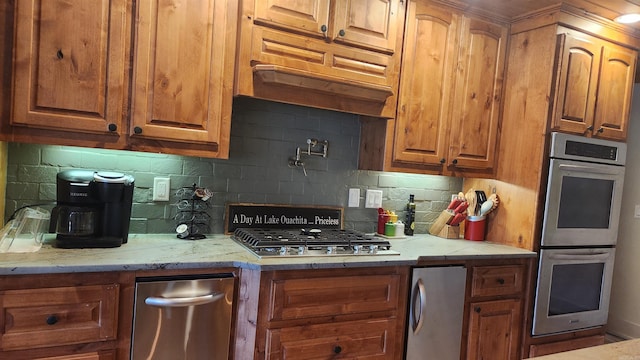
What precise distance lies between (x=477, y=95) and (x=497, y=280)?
115 centimetres

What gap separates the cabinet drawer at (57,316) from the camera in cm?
150

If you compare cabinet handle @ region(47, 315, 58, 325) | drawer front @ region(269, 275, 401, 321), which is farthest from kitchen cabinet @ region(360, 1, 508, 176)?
cabinet handle @ region(47, 315, 58, 325)

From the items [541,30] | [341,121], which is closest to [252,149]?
[341,121]

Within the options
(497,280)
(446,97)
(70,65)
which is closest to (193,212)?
(70,65)

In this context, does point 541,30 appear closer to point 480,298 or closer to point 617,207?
point 617,207

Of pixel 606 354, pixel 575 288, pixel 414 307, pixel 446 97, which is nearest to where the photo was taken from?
pixel 606 354

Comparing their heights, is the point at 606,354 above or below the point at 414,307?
above

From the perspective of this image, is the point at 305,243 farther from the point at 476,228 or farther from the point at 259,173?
the point at 476,228

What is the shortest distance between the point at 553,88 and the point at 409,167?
Answer: 992mm

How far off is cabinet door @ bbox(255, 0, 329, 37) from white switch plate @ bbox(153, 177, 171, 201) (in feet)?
3.11

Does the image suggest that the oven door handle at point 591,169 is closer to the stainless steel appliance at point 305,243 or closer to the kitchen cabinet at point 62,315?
the stainless steel appliance at point 305,243

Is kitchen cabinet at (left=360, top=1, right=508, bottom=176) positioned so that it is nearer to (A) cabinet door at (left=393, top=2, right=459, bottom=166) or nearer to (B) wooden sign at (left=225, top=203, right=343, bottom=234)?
(A) cabinet door at (left=393, top=2, right=459, bottom=166)

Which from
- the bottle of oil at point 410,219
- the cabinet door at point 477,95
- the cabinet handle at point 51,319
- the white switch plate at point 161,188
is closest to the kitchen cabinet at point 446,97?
the cabinet door at point 477,95

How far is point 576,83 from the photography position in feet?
8.73
